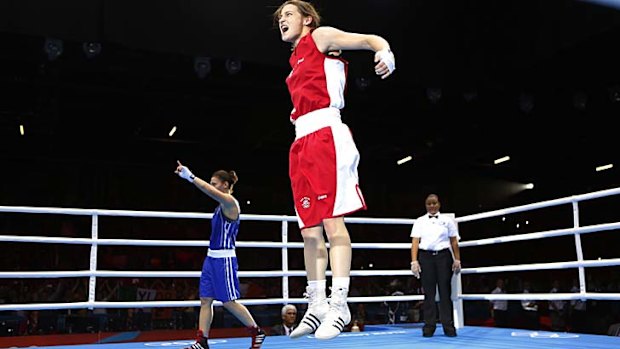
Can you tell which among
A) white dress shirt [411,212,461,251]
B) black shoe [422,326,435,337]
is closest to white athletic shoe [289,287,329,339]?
black shoe [422,326,435,337]

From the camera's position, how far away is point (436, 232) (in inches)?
198

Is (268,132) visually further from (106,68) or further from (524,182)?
(524,182)

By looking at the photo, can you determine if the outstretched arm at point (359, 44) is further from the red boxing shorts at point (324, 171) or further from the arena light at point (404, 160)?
the arena light at point (404, 160)

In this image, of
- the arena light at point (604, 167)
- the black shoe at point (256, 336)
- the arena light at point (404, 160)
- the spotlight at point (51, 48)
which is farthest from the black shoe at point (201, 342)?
the arena light at point (604, 167)

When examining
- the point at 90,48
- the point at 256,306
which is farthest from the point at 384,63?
the point at 256,306

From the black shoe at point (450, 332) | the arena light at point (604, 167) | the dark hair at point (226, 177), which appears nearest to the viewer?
the dark hair at point (226, 177)

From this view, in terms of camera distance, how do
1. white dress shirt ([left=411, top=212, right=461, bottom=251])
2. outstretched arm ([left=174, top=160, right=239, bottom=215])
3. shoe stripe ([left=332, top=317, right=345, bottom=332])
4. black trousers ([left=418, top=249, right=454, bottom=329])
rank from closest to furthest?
shoe stripe ([left=332, top=317, right=345, bottom=332]), outstretched arm ([left=174, top=160, right=239, bottom=215]), black trousers ([left=418, top=249, right=454, bottom=329]), white dress shirt ([left=411, top=212, right=461, bottom=251])

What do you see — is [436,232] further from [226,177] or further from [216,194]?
[216,194]

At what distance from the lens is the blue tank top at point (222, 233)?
4.05 metres

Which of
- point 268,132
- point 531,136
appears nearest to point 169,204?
point 268,132

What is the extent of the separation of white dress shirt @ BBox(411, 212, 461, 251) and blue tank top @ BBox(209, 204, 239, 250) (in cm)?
175

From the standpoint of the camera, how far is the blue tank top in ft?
13.3

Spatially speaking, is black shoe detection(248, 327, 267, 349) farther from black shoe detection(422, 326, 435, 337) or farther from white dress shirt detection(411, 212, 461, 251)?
white dress shirt detection(411, 212, 461, 251)

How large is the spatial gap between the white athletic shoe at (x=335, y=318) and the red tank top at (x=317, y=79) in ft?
2.49
